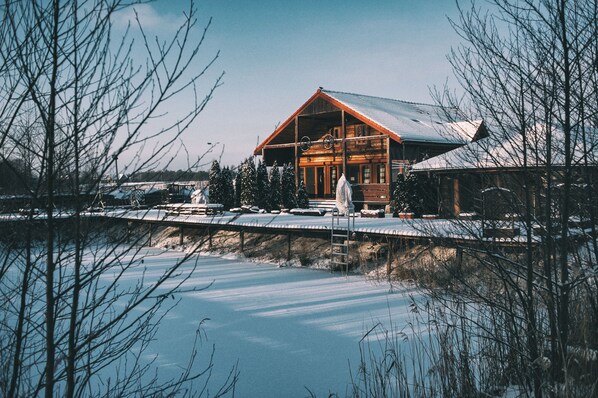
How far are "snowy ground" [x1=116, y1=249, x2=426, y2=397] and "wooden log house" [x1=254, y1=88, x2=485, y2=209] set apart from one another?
8.22m

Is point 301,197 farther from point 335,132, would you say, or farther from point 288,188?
point 335,132

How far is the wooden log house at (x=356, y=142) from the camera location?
2148cm

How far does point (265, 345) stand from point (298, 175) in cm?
1715

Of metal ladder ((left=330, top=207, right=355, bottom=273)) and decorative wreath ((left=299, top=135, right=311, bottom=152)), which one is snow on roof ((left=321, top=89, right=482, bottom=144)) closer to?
decorative wreath ((left=299, top=135, right=311, bottom=152))

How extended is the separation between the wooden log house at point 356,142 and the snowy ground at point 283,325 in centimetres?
822

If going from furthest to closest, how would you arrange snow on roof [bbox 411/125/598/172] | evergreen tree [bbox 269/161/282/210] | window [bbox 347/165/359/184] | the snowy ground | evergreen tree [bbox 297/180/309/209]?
window [bbox 347/165/359/184], evergreen tree [bbox 297/180/309/209], evergreen tree [bbox 269/161/282/210], the snowy ground, snow on roof [bbox 411/125/598/172]

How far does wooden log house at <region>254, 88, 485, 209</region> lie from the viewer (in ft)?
70.5

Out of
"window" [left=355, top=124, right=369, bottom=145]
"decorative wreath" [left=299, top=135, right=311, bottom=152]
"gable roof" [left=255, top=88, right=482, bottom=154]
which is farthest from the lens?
"decorative wreath" [left=299, top=135, right=311, bottom=152]

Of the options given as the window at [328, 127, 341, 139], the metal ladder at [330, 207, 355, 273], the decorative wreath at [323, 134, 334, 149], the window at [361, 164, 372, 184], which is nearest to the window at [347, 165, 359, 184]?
the window at [361, 164, 372, 184]

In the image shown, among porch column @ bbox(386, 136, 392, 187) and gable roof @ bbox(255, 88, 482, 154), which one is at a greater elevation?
gable roof @ bbox(255, 88, 482, 154)

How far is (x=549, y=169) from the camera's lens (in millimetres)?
4164

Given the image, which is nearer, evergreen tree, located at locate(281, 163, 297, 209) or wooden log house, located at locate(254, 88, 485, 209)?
wooden log house, located at locate(254, 88, 485, 209)

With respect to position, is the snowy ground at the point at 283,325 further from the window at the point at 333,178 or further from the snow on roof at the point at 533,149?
the window at the point at 333,178

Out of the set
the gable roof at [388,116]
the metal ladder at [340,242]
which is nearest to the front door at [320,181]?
the gable roof at [388,116]
